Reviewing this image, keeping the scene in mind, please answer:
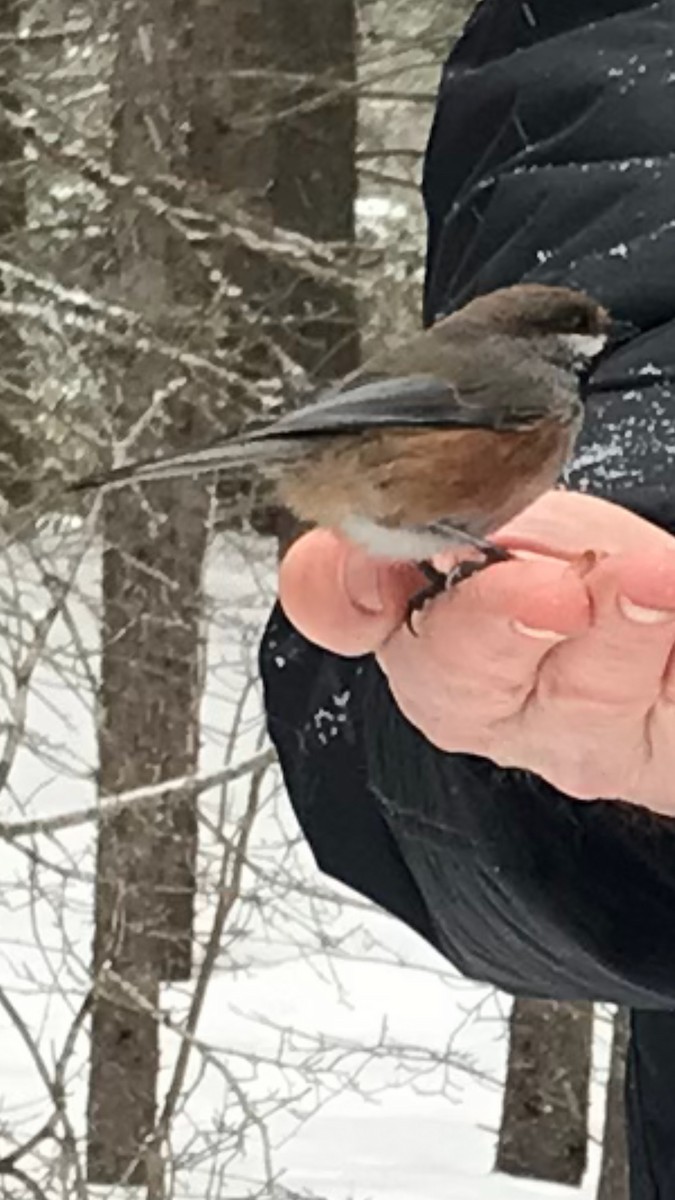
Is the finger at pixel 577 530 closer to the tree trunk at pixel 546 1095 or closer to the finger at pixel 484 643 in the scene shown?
the finger at pixel 484 643

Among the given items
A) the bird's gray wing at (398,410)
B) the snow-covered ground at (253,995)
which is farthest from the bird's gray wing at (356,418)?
the snow-covered ground at (253,995)

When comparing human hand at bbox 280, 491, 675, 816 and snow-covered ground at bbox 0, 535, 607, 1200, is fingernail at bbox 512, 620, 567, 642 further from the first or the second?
snow-covered ground at bbox 0, 535, 607, 1200

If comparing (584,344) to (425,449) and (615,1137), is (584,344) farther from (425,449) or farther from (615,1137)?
(615,1137)

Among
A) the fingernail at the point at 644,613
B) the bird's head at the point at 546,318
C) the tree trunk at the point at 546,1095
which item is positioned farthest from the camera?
the tree trunk at the point at 546,1095

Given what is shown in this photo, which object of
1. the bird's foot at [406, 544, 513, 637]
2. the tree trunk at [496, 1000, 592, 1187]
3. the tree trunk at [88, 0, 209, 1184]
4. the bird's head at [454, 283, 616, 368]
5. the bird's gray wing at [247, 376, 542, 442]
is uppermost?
the tree trunk at [88, 0, 209, 1184]

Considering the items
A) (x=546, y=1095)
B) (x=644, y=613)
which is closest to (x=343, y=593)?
(x=644, y=613)

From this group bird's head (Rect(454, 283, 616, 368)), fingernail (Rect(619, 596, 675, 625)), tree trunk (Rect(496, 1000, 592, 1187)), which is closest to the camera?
fingernail (Rect(619, 596, 675, 625))

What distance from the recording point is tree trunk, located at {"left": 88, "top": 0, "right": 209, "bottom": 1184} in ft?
10.7

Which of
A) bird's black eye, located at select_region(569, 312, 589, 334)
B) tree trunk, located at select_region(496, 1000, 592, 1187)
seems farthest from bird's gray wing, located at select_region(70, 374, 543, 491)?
tree trunk, located at select_region(496, 1000, 592, 1187)

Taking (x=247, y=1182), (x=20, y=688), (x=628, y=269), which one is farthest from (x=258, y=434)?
(x=247, y=1182)

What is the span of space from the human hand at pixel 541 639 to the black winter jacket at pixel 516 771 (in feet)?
0.34

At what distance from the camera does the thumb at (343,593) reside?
0.71 m

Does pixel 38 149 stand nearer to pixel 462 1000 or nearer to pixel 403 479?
pixel 462 1000

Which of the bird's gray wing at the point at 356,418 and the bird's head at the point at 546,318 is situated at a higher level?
the bird's head at the point at 546,318
